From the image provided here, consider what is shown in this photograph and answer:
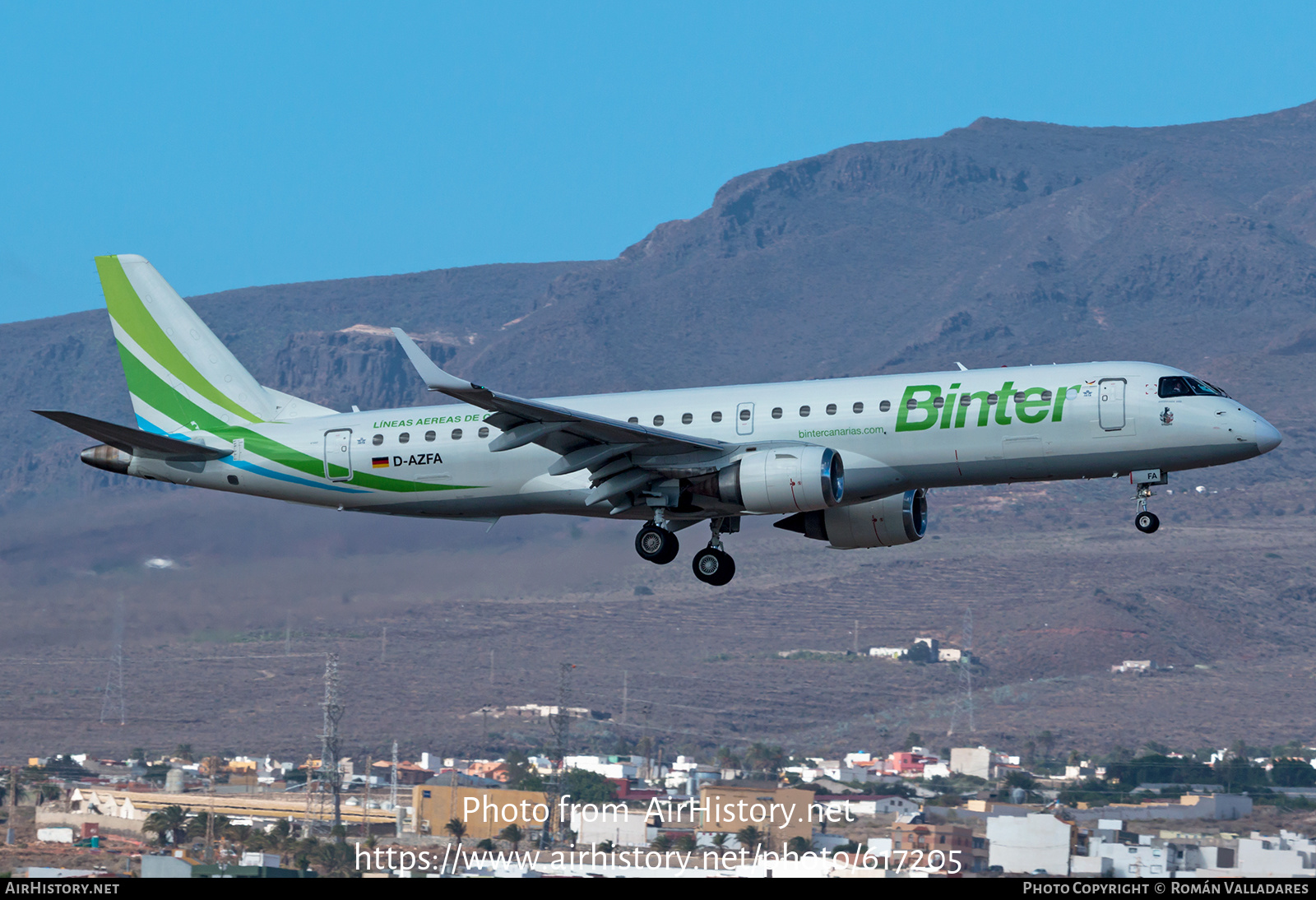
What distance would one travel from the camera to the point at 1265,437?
134ft

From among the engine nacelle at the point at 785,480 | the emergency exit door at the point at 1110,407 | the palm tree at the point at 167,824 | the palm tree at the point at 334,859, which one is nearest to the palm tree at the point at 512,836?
the palm tree at the point at 334,859

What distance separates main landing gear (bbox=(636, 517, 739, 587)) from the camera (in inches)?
1713

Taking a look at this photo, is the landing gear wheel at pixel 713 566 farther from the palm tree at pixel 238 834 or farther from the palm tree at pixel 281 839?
the palm tree at pixel 238 834

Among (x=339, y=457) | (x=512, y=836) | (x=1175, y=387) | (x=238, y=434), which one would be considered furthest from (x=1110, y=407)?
(x=512, y=836)

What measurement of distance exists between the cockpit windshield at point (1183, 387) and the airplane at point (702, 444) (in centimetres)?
5

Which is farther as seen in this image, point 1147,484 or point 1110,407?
point 1147,484

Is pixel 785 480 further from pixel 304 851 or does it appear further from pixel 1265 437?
pixel 304 851

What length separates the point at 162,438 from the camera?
45.3m

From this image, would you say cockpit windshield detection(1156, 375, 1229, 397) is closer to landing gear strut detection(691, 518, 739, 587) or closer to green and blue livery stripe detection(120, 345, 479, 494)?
landing gear strut detection(691, 518, 739, 587)

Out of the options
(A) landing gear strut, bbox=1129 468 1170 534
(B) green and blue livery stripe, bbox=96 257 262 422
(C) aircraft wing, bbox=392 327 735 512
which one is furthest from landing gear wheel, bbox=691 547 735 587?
(B) green and blue livery stripe, bbox=96 257 262 422

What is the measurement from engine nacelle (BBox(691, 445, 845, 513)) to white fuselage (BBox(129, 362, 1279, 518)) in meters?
0.84

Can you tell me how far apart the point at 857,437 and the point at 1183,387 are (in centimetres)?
788
